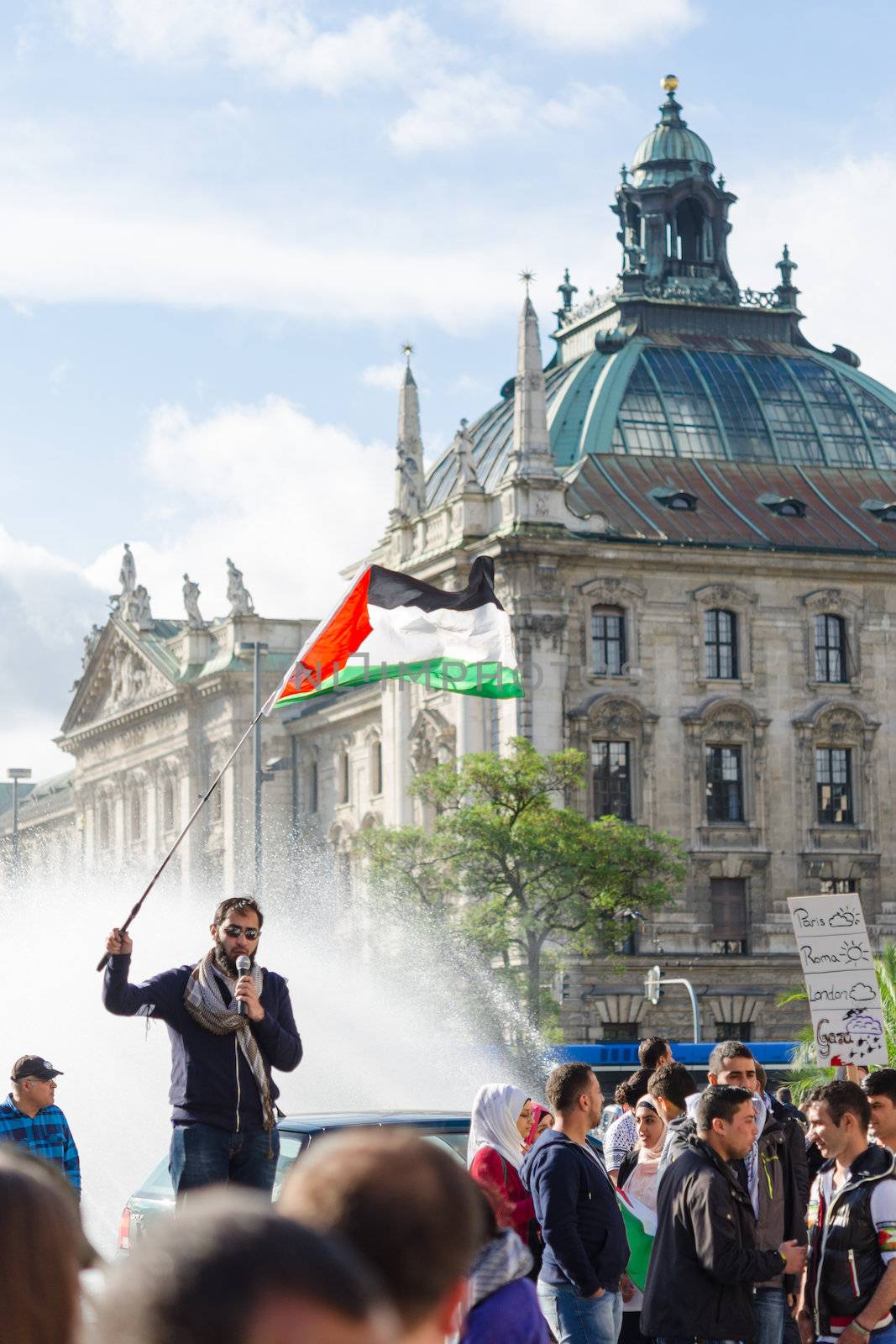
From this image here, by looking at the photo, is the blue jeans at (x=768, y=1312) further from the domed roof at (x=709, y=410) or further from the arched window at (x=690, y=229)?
the arched window at (x=690, y=229)

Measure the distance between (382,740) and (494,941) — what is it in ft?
63.1

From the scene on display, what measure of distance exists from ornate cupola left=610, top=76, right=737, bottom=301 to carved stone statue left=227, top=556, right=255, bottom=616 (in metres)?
19.4

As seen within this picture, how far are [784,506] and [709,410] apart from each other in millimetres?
5399

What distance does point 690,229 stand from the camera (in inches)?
3103

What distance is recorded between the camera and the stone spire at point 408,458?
239 ft

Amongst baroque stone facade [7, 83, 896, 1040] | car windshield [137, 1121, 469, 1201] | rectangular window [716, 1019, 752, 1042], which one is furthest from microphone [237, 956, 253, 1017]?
rectangular window [716, 1019, 752, 1042]

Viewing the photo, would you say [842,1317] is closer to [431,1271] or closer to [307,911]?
[431,1271]

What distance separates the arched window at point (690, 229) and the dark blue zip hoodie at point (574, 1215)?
70.2 metres

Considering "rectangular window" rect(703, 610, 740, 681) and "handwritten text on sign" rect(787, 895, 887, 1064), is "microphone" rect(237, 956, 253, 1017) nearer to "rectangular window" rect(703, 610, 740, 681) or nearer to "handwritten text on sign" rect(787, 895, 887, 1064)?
"handwritten text on sign" rect(787, 895, 887, 1064)

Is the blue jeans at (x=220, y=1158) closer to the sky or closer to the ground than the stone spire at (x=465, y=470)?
closer to the ground

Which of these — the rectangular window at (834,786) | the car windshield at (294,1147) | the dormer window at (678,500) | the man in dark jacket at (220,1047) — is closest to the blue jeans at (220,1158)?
the man in dark jacket at (220,1047)

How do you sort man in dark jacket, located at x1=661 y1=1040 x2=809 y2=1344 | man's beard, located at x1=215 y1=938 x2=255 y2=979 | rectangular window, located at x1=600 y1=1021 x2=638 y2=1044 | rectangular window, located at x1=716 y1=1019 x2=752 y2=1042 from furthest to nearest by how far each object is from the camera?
rectangular window, located at x1=716 y1=1019 x2=752 y2=1042 < rectangular window, located at x1=600 y1=1021 x2=638 y2=1044 < man in dark jacket, located at x1=661 y1=1040 x2=809 y2=1344 < man's beard, located at x1=215 y1=938 x2=255 y2=979

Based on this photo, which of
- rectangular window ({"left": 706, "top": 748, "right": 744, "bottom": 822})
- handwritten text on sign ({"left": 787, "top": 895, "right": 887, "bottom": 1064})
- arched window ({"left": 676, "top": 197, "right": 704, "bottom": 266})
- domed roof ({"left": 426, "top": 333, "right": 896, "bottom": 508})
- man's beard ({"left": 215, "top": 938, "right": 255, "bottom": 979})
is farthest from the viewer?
arched window ({"left": 676, "top": 197, "right": 704, "bottom": 266})

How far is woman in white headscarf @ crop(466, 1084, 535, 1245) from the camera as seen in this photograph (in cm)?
970
